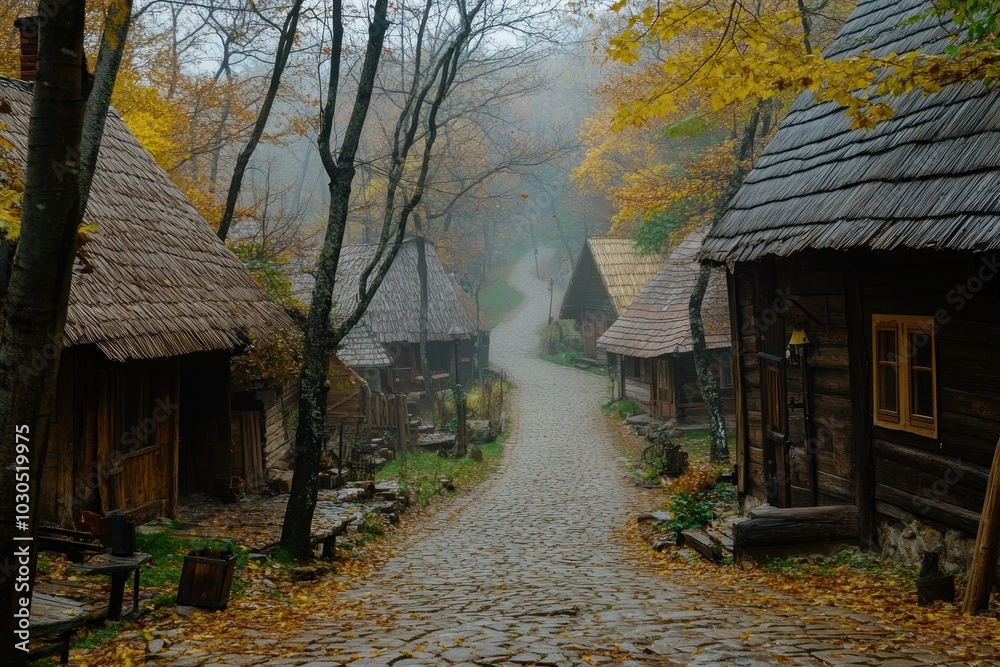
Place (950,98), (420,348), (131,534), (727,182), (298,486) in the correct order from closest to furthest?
(131,534) < (950,98) < (298,486) < (727,182) < (420,348)

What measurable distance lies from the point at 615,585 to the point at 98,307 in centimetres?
590

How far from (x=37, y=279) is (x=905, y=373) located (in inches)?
275

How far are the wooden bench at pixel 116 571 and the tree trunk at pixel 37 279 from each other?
7.37 ft

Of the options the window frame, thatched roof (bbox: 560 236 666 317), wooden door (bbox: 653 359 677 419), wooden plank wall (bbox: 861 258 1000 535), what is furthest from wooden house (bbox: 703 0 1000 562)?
thatched roof (bbox: 560 236 666 317)

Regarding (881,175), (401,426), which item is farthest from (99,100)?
(401,426)

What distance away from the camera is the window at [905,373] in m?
7.09

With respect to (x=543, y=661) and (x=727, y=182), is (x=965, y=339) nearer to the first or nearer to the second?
(x=543, y=661)

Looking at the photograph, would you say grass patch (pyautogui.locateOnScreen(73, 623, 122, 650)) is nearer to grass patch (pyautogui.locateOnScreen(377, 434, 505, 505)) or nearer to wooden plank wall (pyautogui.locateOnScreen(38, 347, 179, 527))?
wooden plank wall (pyautogui.locateOnScreen(38, 347, 179, 527))

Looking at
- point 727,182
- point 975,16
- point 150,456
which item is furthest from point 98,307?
point 727,182

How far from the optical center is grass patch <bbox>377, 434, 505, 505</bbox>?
51.5 feet

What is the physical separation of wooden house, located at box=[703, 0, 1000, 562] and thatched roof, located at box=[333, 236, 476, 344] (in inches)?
741

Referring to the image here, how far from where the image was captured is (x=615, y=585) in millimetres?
7961

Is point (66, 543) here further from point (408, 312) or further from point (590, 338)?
point (590, 338)

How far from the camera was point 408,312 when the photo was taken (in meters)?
29.0
